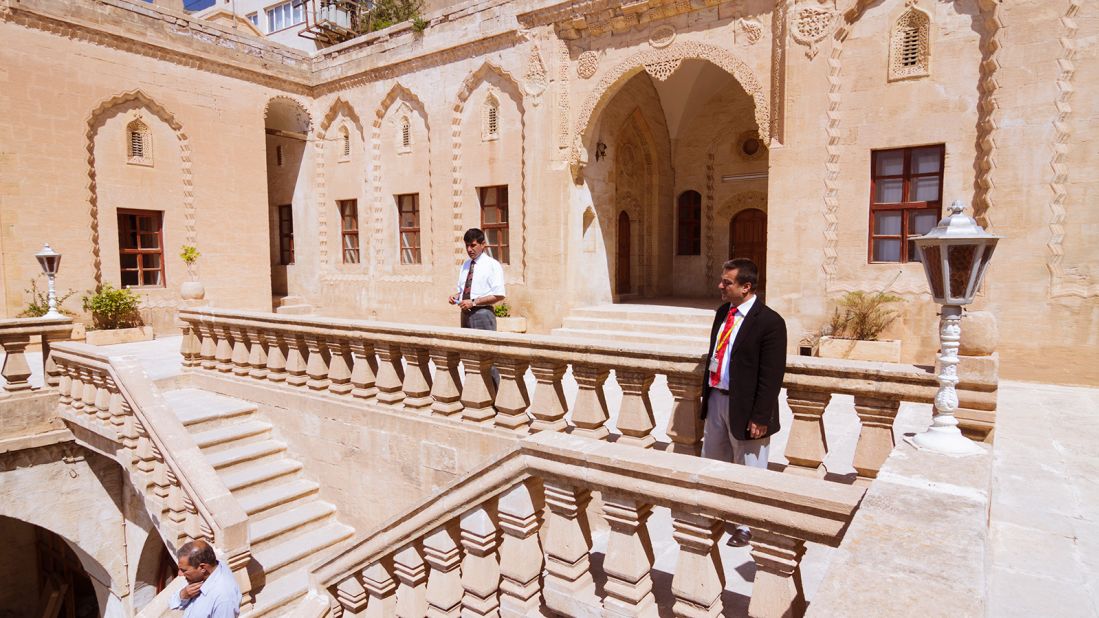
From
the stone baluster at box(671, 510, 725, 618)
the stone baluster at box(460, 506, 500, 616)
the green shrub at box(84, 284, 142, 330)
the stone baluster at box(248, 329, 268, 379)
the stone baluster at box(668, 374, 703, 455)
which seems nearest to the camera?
the stone baluster at box(671, 510, 725, 618)

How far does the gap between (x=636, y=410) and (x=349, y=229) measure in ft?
48.1

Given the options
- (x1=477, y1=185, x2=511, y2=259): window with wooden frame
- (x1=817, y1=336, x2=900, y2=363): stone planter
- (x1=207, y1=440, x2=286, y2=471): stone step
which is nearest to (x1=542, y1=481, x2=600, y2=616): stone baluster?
(x1=207, y1=440, x2=286, y2=471): stone step

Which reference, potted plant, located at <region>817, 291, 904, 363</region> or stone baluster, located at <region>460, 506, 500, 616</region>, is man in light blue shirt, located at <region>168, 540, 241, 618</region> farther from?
potted plant, located at <region>817, 291, 904, 363</region>

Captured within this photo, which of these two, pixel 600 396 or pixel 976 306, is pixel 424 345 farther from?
pixel 976 306

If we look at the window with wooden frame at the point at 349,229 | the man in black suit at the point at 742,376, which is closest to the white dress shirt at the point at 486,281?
the man in black suit at the point at 742,376

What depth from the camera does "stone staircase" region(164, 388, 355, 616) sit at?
209 inches

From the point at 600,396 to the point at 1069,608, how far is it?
238 cm

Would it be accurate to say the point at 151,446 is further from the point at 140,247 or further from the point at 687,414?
the point at 140,247

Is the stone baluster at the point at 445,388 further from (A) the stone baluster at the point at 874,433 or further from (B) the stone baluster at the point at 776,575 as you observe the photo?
(B) the stone baluster at the point at 776,575

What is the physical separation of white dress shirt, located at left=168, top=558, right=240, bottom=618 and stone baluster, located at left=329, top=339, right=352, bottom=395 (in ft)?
5.50

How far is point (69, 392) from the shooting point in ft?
25.1

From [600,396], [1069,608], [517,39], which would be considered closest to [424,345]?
[600,396]

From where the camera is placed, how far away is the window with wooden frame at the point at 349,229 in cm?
1655

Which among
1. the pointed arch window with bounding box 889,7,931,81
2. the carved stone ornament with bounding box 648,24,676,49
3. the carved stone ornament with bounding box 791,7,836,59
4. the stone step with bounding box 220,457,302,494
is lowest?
the stone step with bounding box 220,457,302,494
